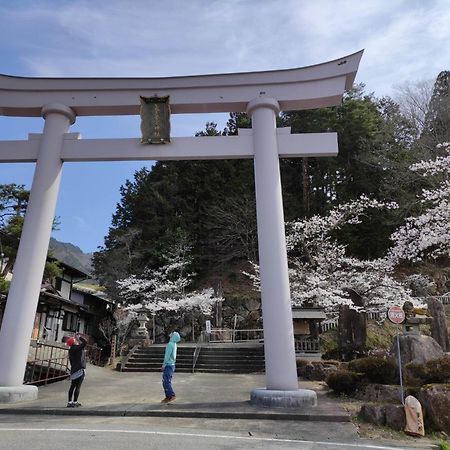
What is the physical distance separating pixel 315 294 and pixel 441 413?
13.1 meters

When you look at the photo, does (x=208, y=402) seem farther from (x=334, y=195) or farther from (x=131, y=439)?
(x=334, y=195)

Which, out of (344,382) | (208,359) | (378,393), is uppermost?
(208,359)

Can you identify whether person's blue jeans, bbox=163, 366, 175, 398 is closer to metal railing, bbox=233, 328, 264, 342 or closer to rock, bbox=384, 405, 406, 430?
rock, bbox=384, 405, 406, 430

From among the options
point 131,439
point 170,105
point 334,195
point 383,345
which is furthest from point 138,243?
point 131,439

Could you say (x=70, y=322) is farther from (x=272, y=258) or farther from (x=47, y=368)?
(x=272, y=258)

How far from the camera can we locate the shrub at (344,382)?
9.50m

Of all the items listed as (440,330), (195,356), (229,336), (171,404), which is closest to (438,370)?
(171,404)

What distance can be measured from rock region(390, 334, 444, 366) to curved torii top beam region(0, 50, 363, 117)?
22.4 feet

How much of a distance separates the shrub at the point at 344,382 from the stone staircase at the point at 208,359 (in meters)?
7.81

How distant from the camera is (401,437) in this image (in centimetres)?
626

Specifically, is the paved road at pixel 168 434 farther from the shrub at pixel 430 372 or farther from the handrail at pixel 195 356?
the handrail at pixel 195 356

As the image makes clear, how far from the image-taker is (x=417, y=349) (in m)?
10.5

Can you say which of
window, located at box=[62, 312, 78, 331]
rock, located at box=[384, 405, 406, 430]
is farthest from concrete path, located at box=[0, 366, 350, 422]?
window, located at box=[62, 312, 78, 331]

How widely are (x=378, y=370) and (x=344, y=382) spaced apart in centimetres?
92
